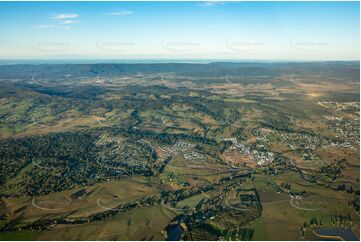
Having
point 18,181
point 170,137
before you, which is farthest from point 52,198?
point 170,137

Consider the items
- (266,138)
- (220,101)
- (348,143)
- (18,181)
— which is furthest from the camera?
(220,101)

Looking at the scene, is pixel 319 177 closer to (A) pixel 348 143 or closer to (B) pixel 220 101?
(A) pixel 348 143

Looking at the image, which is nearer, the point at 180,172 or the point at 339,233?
the point at 339,233

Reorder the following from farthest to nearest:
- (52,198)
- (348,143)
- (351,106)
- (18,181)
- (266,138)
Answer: (351,106), (266,138), (348,143), (18,181), (52,198)

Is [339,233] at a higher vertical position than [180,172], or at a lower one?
lower

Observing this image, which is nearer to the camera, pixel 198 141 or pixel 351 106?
pixel 198 141

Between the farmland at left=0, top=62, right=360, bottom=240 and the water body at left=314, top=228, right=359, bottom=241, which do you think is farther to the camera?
the farmland at left=0, top=62, right=360, bottom=240

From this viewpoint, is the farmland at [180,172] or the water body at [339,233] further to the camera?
the farmland at [180,172]
